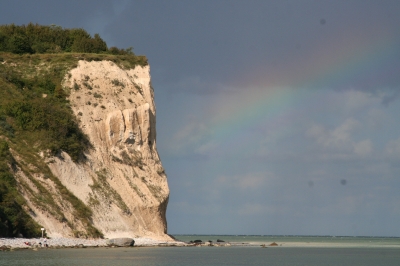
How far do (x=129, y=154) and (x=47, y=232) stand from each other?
1647 cm

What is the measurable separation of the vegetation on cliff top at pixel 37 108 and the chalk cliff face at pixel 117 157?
1.08 m

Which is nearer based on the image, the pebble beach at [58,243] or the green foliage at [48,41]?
the pebble beach at [58,243]

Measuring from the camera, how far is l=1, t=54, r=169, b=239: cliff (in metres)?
63.1

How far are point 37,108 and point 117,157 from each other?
8.83 m

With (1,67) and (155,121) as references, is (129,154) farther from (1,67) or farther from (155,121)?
(1,67)

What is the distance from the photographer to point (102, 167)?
2825 inches

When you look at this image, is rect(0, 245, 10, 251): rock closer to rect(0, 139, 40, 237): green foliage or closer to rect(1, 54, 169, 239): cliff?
rect(0, 139, 40, 237): green foliage

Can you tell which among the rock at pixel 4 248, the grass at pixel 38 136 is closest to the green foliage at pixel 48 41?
the grass at pixel 38 136

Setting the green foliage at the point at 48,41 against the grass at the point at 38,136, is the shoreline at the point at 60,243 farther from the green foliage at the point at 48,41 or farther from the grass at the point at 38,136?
the green foliage at the point at 48,41

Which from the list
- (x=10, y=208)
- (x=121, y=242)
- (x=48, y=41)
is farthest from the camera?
(x=48, y=41)

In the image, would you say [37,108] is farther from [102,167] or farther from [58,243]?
[58,243]

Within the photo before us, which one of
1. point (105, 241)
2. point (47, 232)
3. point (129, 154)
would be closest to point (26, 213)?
point (47, 232)

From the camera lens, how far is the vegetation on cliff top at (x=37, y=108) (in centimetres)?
5984

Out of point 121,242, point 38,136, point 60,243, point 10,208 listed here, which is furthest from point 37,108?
point 10,208
